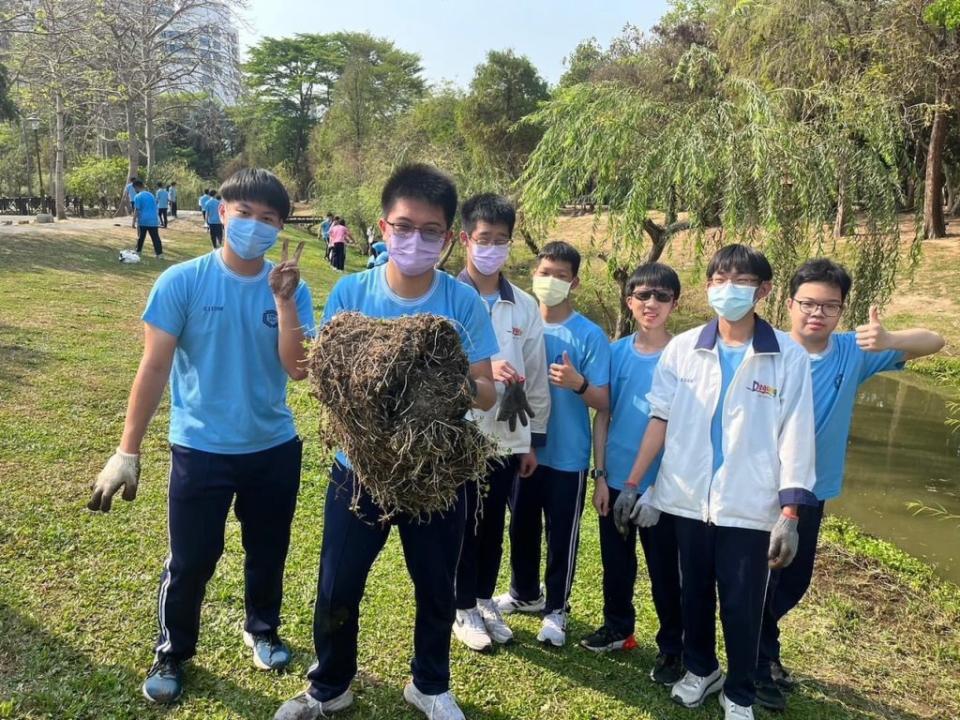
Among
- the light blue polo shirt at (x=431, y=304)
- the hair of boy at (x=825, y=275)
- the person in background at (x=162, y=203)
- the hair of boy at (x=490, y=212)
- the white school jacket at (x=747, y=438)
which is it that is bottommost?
the white school jacket at (x=747, y=438)

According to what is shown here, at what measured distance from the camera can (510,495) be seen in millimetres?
3434

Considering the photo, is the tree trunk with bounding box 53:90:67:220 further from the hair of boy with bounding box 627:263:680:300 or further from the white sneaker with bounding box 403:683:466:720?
the white sneaker with bounding box 403:683:466:720

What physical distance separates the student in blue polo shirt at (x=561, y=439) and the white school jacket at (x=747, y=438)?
18.9 inches

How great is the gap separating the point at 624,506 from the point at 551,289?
3.41 ft

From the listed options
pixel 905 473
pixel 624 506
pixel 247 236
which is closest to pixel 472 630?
pixel 624 506

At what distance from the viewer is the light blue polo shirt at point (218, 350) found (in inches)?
100

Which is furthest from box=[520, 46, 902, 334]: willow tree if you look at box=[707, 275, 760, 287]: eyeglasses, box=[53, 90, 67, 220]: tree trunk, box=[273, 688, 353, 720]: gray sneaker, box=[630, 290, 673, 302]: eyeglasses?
box=[53, 90, 67, 220]: tree trunk

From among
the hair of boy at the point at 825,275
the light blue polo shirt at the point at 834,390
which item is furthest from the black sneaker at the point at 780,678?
the hair of boy at the point at 825,275

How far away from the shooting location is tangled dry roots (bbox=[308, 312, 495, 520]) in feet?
6.94

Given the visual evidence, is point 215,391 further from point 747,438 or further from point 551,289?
point 747,438

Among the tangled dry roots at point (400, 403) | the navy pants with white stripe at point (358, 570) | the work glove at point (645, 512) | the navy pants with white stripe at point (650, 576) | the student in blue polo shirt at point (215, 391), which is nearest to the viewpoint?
the tangled dry roots at point (400, 403)

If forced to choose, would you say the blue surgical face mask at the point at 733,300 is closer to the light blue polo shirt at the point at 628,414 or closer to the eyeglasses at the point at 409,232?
the light blue polo shirt at the point at 628,414

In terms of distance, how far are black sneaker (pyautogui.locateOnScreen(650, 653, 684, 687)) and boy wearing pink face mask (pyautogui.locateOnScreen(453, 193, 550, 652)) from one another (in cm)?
67

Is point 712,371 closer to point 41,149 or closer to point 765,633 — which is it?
point 765,633
